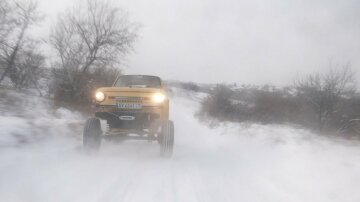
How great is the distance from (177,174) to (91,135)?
7.79 ft

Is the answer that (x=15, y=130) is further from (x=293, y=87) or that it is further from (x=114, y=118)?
→ (x=293, y=87)

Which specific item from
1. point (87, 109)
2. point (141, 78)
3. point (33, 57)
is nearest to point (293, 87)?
point (87, 109)

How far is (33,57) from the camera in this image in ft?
94.8

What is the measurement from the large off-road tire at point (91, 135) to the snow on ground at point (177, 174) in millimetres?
243

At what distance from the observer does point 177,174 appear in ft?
20.0

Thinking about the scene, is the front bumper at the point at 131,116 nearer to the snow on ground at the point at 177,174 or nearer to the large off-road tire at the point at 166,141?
the large off-road tire at the point at 166,141

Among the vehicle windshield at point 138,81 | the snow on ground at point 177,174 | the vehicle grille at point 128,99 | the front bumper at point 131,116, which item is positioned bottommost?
the snow on ground at point 177,174

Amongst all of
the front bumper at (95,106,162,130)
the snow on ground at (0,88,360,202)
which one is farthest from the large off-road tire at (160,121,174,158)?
the front bumper at (95,106,162,130)

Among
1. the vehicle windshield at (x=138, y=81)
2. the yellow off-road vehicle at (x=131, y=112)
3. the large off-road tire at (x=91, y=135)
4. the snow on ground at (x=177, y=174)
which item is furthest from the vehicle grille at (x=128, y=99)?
the vehicle windshield at (x=138, y=81)

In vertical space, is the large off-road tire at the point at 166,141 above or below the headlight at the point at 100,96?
below

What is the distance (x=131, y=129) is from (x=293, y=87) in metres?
32.0

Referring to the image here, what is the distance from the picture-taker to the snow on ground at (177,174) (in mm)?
4594

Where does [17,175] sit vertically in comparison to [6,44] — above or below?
below

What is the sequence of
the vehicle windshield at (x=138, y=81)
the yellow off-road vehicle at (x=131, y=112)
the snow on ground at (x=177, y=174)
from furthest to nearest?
the vehicle windshield at (x=138, y=81) → the yellow off-road vehicle at (x=131, y=112) → the snow on ground at (x=177, y=174)
